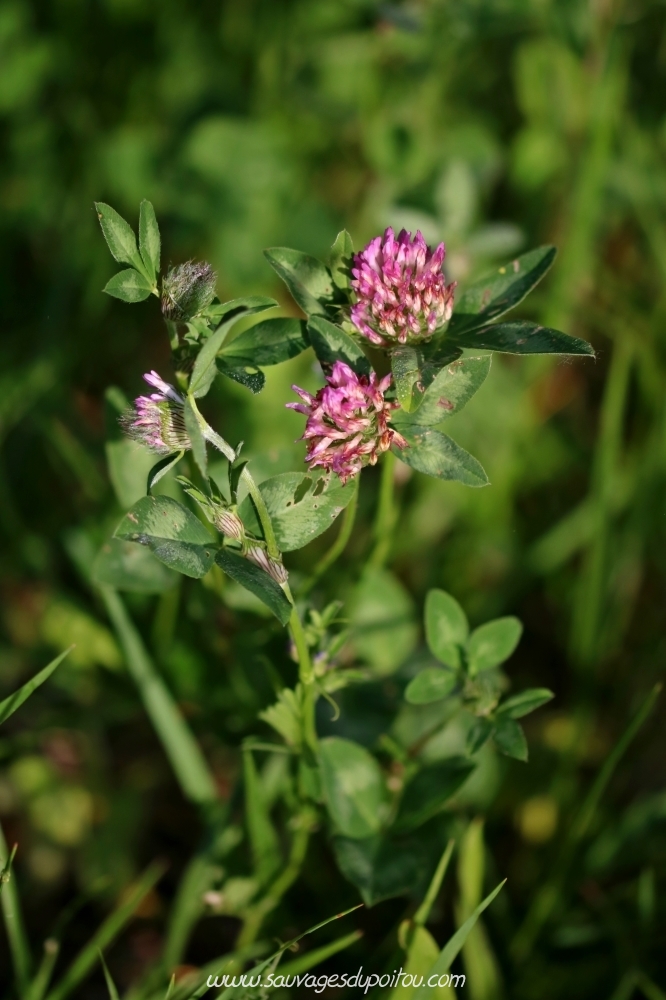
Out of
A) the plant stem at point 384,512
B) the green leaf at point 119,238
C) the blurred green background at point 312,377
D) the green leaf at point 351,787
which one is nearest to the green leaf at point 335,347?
the plant stem at point 384,512

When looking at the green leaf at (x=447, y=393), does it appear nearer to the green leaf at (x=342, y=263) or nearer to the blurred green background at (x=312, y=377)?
the green leaf at (x=342, y=263)

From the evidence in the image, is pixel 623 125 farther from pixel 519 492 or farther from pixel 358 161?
pixel 519 492

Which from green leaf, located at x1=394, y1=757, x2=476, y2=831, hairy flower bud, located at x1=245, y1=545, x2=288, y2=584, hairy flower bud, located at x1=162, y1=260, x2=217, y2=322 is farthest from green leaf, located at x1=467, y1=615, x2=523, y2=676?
hairy flower bud, located at x1=162, y1=260, x2=217, y2=322

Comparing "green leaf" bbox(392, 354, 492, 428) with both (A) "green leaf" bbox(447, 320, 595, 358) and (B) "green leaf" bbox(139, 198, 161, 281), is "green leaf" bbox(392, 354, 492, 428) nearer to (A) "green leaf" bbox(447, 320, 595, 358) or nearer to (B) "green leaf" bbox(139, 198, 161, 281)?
(A) "green leaf" bbox(447, 320, 595, 358)

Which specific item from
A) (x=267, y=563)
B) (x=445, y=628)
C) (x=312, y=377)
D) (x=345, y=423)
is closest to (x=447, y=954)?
(x=445, y=628)

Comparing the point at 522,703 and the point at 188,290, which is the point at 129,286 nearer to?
the point at 188,290
